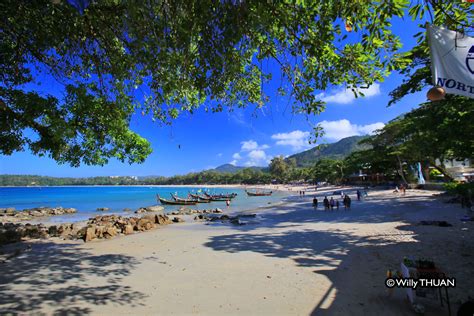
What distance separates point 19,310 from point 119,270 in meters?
2.58

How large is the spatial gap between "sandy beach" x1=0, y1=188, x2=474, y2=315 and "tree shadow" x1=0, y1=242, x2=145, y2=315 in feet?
0.06

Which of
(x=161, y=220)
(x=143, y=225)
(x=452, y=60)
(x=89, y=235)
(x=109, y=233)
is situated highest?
(x=452, y=60)

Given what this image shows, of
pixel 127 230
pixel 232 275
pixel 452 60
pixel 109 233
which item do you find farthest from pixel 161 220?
pixel 452 60

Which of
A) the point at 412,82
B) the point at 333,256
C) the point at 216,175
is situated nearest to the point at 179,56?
the point at 333,256

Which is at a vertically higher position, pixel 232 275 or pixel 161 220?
pixel 232 275

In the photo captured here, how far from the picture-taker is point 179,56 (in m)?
4.33

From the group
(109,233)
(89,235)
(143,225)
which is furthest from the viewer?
(143,225)

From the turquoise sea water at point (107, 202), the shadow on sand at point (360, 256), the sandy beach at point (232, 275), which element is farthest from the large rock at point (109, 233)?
the turquoise sea water at point (107, 202)

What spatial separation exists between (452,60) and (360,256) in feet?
20.3

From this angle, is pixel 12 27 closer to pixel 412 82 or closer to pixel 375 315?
pixel 375 315

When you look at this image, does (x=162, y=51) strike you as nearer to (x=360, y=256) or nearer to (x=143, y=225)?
(x=360, y=256)

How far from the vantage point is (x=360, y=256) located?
7879mm

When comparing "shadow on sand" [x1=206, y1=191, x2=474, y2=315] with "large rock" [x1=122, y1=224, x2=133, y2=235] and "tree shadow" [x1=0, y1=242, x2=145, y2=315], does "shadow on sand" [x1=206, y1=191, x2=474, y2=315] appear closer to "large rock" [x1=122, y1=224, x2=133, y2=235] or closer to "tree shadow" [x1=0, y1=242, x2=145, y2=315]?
"tree shadow" [x1=0, y1=242, x2=145, y2=315]

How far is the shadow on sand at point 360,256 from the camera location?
185 inches
